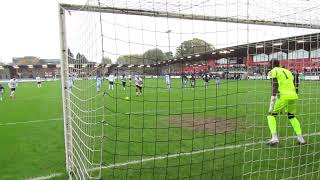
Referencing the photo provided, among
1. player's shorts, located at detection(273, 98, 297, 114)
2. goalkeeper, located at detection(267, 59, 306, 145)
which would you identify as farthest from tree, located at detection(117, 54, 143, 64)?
player's shorts, located at detection(273, 98, 297, 114)

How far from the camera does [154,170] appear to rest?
6137 mm

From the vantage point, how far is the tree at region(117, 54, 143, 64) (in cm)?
475

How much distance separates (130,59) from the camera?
484 cm

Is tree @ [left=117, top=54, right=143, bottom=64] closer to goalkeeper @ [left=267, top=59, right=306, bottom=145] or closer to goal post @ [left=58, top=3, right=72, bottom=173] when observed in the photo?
goal post @ [left=58, top=3, right=72, bottom=173]

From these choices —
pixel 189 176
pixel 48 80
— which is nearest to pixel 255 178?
pixel 189 176

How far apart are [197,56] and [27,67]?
76341 millimetres

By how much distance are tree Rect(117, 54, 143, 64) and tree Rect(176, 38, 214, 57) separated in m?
0.74

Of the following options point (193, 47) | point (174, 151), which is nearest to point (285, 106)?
point (174, 151)

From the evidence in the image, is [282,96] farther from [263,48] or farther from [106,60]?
[106,60]

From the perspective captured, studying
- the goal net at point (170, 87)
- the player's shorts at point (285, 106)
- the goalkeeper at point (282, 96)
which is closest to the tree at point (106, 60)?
the goal net at point (170, 87)

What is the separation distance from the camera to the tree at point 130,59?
475 cm

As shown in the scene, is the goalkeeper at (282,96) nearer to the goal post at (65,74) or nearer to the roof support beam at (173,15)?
the roof support beam at (173,15)

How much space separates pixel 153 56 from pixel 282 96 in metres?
3.79

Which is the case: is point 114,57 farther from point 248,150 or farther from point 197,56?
point 248,150
